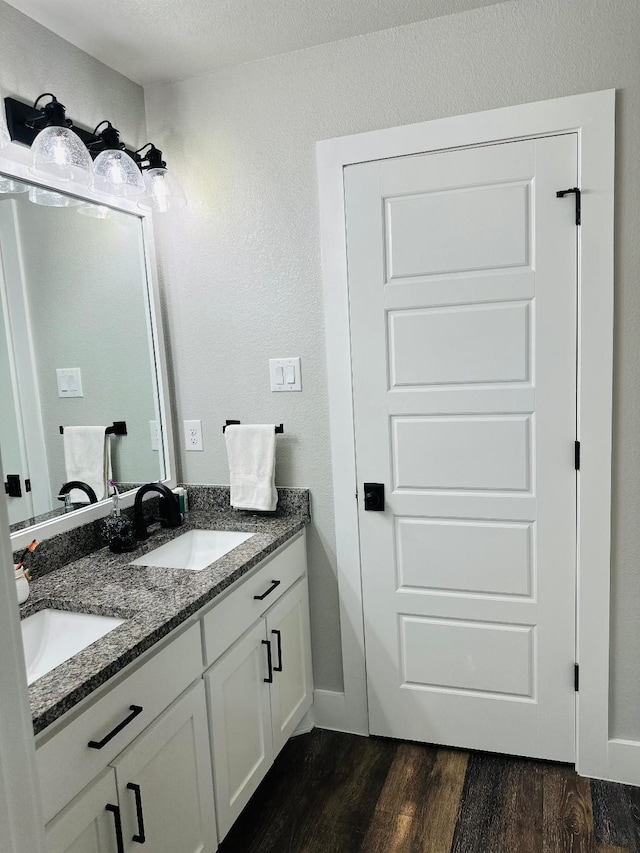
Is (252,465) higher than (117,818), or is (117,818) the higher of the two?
(252,465)

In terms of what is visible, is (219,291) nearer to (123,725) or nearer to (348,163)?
(348,163)

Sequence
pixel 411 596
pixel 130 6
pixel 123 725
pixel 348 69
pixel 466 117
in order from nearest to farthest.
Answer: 1. pixel 123 725
2. pixel 130 6
3. pixel 466 117
4. pixel 348 69
5. pixel 411 596

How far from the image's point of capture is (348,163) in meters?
2.09

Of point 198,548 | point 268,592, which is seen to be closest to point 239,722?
point 268,592

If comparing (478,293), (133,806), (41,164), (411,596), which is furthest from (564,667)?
(41,164)

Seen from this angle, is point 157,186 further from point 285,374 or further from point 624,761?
point 624,761

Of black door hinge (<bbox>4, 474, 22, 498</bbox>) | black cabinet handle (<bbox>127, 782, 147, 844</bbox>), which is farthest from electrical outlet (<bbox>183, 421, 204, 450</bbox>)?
black cabinet handle (<bbox>127, 782, 147, 844</bbox>)

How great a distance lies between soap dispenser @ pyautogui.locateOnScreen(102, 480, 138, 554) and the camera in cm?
198

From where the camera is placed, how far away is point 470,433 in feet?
6.77

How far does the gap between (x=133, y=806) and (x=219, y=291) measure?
166 cm

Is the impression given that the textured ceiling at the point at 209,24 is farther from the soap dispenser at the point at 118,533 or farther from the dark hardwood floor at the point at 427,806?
the dark hardwood floor at the point at 427,806

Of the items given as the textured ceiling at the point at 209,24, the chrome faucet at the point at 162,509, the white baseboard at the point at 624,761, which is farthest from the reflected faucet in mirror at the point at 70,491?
the white baseboard at the point at 624,761

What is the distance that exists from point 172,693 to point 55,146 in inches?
60.0

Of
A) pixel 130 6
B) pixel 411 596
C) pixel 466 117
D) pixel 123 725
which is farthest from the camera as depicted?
pixel 411 596
